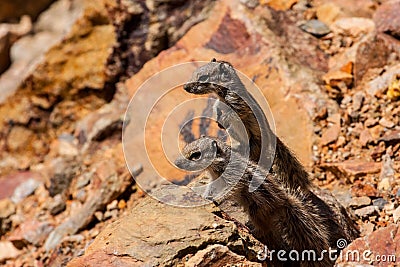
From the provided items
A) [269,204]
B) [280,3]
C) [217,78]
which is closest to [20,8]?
[280,3]

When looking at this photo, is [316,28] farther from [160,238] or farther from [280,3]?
[160,238]

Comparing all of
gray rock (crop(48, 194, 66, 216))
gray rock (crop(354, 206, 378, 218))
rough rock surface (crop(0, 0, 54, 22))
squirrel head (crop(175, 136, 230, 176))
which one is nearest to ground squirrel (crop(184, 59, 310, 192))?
squirrel head (crop(175, 136, 230, 176))

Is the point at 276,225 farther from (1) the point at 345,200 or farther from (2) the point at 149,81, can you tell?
(2) the point at 149,81

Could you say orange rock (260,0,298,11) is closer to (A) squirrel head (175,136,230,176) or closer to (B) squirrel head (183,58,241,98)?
(B) squirrel head (183,58,241,98)

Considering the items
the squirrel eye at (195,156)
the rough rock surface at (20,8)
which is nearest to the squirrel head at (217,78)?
the squirrel eye at (195,156)

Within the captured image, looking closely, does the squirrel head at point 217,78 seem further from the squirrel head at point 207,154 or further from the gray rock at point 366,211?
the gray rock at point 366,211

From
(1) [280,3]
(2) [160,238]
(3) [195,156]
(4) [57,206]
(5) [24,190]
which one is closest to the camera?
(2) [160,238]

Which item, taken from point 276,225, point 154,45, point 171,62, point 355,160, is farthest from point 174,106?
point 276,225
